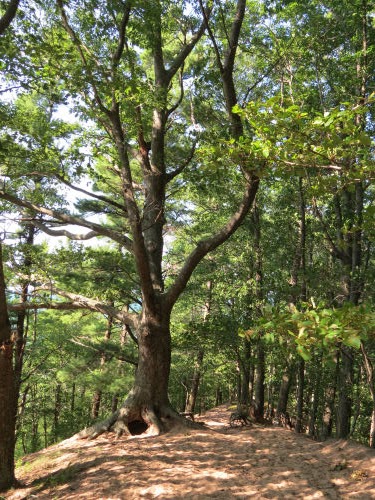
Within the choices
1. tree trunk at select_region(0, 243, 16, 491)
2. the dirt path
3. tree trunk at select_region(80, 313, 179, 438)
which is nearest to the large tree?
tree trunk at select_region(80, 313, 179, 438)

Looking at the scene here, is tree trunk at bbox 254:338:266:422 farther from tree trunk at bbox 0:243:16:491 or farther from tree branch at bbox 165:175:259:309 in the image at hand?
tree trunk at bbox 0:243:16:491

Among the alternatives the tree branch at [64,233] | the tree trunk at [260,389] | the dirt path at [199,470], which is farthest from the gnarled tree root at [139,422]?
the tree branch at [64,233]

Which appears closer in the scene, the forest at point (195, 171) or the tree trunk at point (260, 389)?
the forest at point (195, 171)

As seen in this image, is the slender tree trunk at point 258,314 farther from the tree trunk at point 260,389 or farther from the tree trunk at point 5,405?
the tree trunk at point 5,405

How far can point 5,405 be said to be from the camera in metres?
4.98

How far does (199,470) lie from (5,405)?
113 inches

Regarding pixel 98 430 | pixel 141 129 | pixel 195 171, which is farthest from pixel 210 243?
pixel 98 430

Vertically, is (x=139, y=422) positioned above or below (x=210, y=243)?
below

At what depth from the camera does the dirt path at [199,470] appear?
4.48 m

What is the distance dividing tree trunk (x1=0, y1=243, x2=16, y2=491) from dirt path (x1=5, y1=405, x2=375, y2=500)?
0.88ft

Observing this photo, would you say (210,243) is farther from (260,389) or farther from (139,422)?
(260,389)

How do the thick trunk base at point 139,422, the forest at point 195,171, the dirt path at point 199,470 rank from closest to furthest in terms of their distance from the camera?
the forest at point 195,171, the dirt path at point 199,470, the thick trunk base at point 139,422

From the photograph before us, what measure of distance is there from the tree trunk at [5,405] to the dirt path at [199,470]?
27 cm

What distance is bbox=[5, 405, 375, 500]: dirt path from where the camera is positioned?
4484 millimetres
